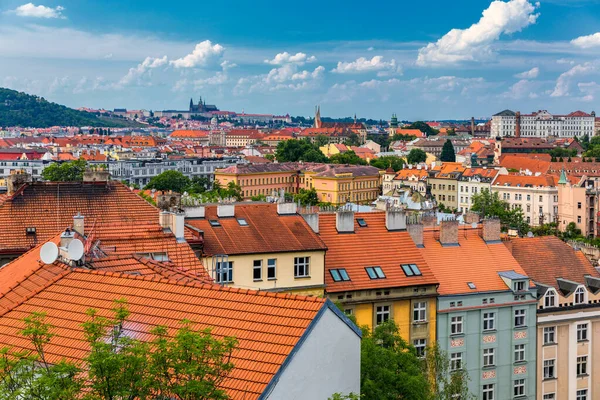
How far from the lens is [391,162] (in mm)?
191750

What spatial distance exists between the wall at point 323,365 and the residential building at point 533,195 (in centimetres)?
10901

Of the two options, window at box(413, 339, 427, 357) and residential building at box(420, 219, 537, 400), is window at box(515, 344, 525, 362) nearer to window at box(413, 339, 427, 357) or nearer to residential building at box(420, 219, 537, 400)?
residential building at box(420, 219, 537, 400)

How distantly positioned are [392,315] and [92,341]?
22.1 meters

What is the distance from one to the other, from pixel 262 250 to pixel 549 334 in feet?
43.0

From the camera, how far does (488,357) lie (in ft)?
122

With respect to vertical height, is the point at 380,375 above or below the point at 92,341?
below

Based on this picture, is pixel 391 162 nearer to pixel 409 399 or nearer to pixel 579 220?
pixel 579 220

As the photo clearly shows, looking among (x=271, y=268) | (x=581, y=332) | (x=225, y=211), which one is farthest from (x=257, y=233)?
(x=581, y=332)

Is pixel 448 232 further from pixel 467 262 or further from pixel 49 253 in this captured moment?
pixel 49 253

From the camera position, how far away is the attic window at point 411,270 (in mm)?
35822

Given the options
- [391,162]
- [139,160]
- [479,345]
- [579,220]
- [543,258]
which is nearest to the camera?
[479,345]

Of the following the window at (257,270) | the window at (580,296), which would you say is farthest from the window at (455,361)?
the window at (257,270)

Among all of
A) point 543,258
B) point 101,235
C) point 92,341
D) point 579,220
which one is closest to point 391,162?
point 579,220

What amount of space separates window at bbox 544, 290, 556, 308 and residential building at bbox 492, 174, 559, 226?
84337 mm
